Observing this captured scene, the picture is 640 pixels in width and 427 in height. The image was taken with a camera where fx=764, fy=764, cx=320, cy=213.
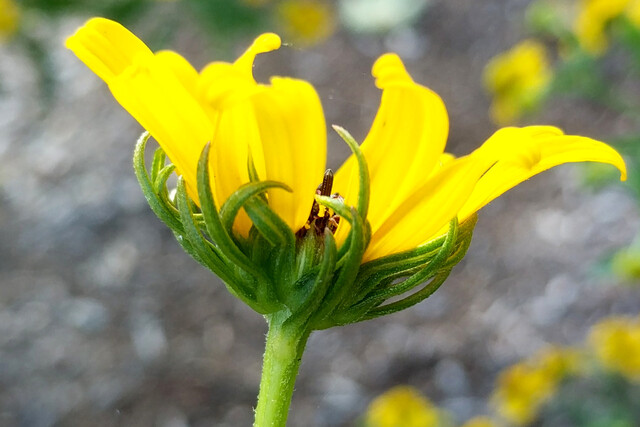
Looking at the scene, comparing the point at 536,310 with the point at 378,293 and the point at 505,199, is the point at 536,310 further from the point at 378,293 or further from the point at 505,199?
the point at 378,293

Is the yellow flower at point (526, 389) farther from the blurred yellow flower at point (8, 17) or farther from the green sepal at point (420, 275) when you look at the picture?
the blurred yellow flower at point (8, 17)

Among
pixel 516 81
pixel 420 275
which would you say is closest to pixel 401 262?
pixel 420 275

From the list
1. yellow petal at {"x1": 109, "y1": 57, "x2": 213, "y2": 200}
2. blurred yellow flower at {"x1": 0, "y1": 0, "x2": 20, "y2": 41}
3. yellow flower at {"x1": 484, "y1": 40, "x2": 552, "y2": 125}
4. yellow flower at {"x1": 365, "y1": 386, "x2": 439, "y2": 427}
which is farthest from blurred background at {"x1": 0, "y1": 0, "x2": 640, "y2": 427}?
yellow petal at {"x1": 109, "y1": 57, "x2": 213, "y2": 200}

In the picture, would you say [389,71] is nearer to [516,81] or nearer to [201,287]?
[516,81]

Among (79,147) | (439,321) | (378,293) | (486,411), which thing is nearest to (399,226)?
(378,293)

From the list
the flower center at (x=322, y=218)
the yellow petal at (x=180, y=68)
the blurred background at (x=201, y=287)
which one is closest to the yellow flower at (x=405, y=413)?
the blurred background at (x=201, y=287)
